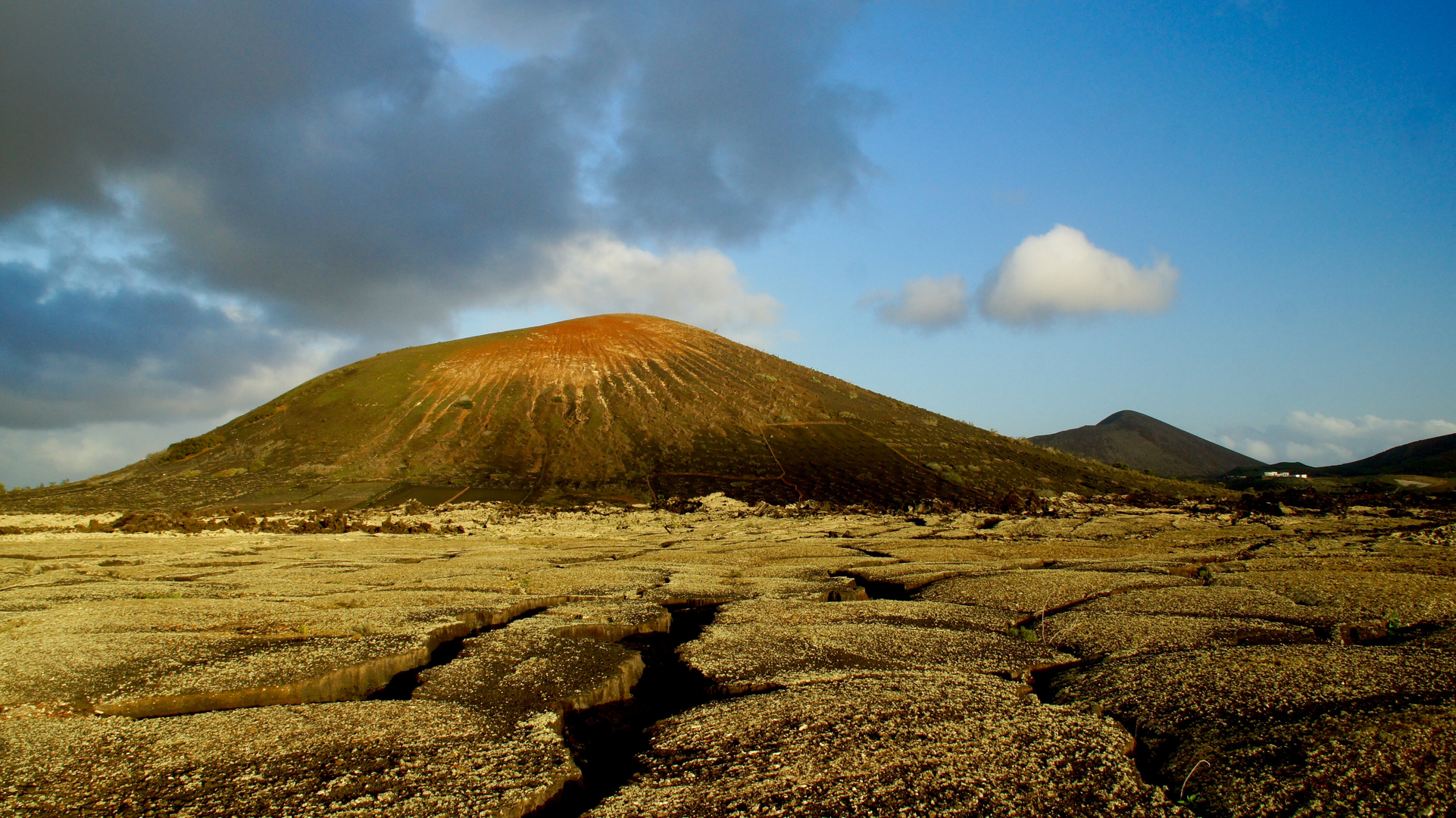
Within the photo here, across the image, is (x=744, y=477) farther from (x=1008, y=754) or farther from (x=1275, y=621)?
(x=1008, y=754)

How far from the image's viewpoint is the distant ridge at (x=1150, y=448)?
59.0 meters

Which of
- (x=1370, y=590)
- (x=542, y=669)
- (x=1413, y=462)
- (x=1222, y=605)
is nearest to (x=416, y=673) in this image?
(x=542, y=669)

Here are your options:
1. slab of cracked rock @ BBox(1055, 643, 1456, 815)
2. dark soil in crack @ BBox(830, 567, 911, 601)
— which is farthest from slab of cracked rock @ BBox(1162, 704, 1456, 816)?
dark soil in crack @ BBox(830, 567, 911, 601)

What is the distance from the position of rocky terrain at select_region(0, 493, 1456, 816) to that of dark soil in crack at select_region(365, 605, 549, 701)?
3 cm

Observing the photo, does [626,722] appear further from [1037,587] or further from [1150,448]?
[1150,448]

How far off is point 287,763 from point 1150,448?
72.0 metres

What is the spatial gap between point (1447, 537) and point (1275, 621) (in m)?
8.47

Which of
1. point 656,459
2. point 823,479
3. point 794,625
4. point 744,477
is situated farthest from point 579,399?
point 794,625

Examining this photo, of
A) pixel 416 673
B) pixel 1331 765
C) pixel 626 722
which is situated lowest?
pixel 626 722

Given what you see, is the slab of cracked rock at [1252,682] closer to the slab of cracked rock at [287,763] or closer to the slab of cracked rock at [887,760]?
the slab of cracked rock at [887,760]

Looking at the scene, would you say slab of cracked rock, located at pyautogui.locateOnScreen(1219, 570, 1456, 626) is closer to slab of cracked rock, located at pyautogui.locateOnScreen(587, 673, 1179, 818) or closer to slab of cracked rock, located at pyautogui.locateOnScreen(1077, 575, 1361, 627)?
slab of cracked rock, located at pyautogui.locateOnScreen(1077, 575, 1361, 627)

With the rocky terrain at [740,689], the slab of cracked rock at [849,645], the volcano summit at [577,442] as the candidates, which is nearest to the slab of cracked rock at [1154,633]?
the rocky terrain at [740,689]

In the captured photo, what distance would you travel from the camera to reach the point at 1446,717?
10.8ft

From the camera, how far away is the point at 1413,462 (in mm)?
35594
